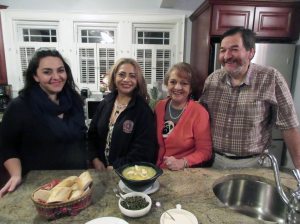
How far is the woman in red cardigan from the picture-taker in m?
1.56

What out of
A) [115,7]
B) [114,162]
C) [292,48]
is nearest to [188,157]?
[114,162]

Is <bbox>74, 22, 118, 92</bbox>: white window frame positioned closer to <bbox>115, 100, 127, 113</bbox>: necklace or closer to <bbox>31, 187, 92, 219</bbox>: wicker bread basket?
<bbox>115, 100, 127, 113</bbox>: necklace

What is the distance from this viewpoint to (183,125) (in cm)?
157

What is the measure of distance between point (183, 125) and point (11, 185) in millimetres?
1021

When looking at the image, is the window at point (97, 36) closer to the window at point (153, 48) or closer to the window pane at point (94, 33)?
the window pane at point (94, 33)

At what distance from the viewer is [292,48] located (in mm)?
2684

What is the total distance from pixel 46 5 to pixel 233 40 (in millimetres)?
2796

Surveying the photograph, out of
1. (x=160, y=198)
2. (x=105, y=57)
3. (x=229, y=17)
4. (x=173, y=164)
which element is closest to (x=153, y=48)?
(x=105, y=57)

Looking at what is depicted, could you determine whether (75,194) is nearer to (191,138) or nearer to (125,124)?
(125,124)

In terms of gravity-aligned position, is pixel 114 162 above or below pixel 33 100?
below

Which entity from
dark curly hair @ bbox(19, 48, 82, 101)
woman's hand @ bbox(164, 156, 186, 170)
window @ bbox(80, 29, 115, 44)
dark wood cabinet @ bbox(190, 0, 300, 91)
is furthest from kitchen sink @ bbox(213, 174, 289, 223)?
window @ bbox(80, 29, 115, 44)

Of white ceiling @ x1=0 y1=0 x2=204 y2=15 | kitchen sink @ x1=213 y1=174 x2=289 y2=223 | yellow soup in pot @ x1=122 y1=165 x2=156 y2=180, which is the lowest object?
kitchen sink @ x1=213 y1=174 x2=289 y2=223

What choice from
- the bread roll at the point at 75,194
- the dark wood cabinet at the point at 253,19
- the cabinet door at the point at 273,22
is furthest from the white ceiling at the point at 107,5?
the bread roll at the point at 75,194

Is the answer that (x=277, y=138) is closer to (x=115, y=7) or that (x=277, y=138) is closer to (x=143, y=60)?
(x=143, y=60)
